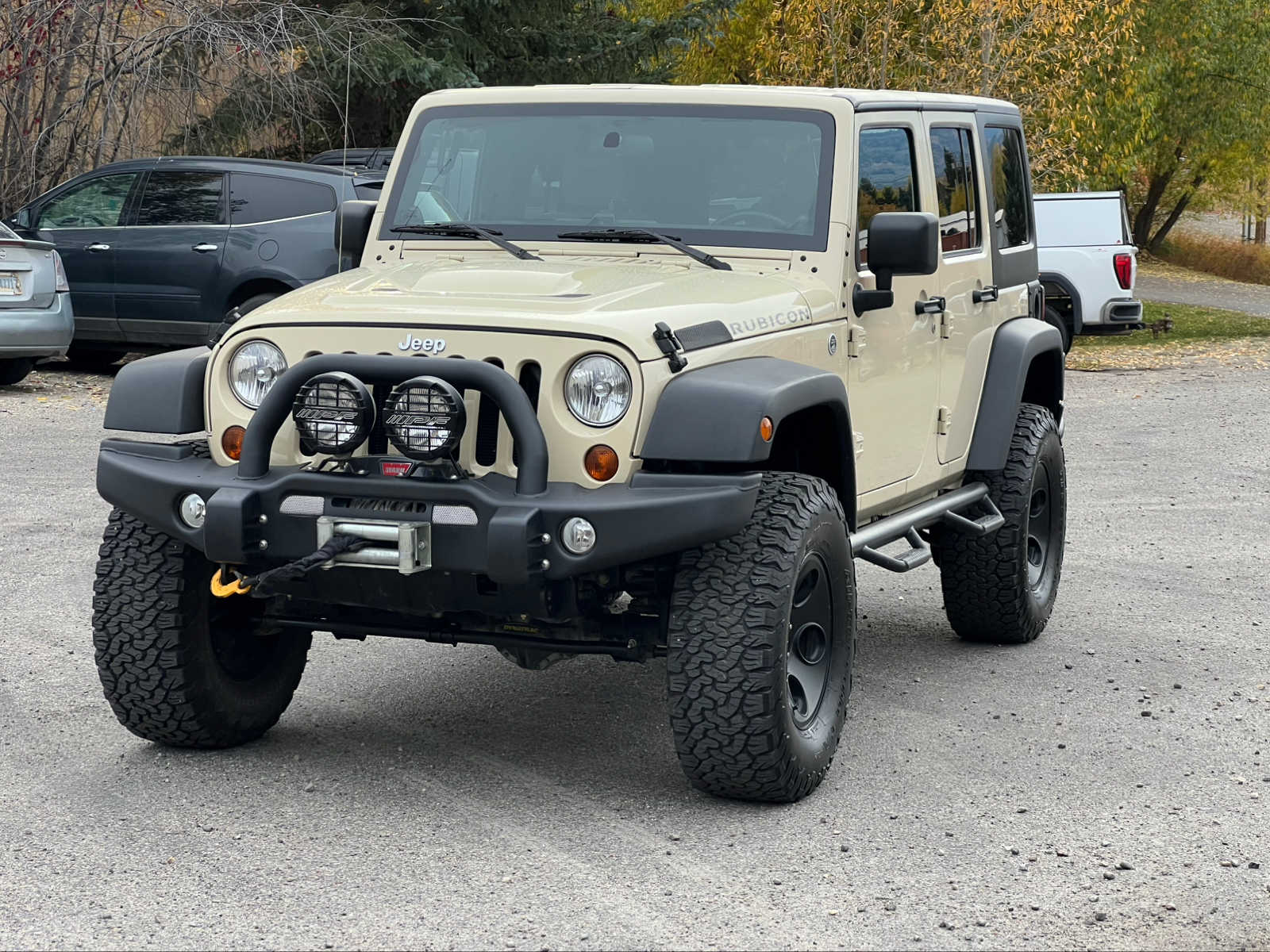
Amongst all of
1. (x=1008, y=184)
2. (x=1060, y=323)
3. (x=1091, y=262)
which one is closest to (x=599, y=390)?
(x=1008, y=184)

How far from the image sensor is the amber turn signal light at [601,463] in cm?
461

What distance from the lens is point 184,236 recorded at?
14750 millimetres

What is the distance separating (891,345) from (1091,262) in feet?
42.8

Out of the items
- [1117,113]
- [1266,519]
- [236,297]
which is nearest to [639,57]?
[236,297]

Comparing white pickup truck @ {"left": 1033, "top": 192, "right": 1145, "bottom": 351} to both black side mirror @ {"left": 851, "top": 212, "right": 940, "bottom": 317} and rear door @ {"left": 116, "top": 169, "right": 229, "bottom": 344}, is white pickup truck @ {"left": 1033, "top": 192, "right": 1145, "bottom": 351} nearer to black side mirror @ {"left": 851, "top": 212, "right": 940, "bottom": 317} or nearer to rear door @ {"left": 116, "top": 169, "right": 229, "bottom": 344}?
rear door @ {"left": 116, "top": 169, "right": 229, "bottom": 344}

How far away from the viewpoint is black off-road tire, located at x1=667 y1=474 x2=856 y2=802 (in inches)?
185

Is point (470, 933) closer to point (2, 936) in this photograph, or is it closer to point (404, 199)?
point (2, 936)

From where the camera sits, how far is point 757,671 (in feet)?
15.4

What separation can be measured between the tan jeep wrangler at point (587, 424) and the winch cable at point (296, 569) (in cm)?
1

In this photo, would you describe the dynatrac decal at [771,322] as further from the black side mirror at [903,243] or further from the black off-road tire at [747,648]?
the black off-road tire at [747,648]

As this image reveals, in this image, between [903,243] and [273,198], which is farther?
[273,198]

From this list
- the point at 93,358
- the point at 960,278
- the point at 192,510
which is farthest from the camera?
the point at 93,358

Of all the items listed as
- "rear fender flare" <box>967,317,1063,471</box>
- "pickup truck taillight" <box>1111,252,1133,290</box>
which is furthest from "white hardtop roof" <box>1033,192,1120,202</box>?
"rear fender flare" <box>967,317,1063,471</box>

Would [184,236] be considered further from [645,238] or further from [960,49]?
[960,49]
